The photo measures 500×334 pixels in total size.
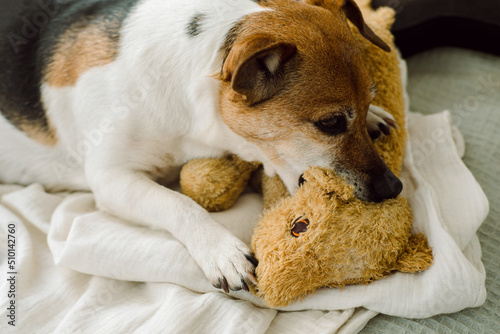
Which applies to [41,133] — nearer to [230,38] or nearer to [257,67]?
[230,38]

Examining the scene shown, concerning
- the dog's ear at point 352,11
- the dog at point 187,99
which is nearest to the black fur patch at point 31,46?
the dog at point 187,99

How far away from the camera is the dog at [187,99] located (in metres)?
1.49

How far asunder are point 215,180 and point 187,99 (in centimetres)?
34

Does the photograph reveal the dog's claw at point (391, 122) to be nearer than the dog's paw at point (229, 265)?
No

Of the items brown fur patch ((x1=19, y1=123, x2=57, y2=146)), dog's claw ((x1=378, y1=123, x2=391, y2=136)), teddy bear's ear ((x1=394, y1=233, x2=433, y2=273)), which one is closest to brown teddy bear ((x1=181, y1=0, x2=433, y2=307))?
teddy bear's ear ((x1=394, y1=233, x2=433, y2=273))

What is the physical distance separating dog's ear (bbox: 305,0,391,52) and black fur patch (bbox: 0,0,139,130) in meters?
0.83

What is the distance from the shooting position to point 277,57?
1.43 meters

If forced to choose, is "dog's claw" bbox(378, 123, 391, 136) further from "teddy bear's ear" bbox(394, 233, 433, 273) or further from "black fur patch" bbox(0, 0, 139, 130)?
"black fur patch" bbox(0, 0, 139, 130)

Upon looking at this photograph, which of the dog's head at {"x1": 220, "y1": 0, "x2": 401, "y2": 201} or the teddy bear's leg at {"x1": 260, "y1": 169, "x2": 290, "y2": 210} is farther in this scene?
the teddy bear's leg at {"x1": 260, "y1": 169, "x2": 290, "y2": 210}

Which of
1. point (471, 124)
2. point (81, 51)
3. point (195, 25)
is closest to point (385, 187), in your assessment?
point (195, 25)

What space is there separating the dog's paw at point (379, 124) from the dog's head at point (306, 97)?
0.49ft

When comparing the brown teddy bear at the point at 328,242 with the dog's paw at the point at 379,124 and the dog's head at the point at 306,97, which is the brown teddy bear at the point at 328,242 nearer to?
the dog's head at the point at 306,97

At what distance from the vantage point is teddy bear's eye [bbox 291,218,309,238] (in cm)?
140

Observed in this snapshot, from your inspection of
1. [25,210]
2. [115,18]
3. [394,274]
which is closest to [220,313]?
[394,274]
